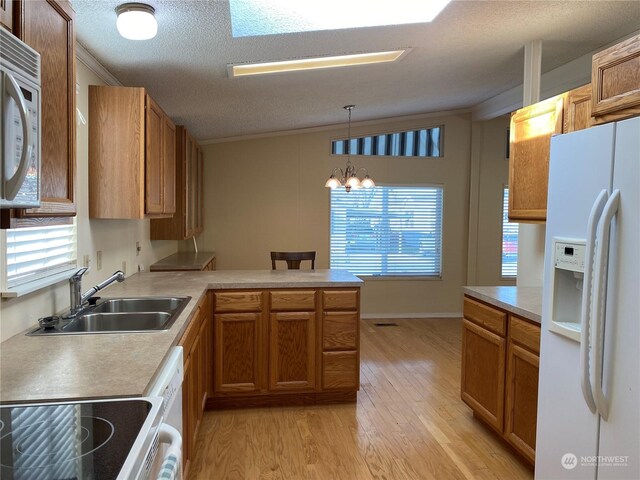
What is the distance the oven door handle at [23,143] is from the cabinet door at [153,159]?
5.84 ft

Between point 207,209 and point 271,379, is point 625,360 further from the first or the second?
point 207,209

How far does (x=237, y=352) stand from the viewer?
10.5 feet

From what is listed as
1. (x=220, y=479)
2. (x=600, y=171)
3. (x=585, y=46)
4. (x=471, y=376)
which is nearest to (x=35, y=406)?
(x=220, y=479)

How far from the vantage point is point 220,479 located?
237cm

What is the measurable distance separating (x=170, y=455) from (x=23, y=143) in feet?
2.73

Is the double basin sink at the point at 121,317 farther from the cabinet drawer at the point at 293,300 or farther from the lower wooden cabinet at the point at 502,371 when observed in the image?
the lower wooden cabinet at the point at 502,371

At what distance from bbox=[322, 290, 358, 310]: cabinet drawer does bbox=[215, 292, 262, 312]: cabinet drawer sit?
48 centimetres

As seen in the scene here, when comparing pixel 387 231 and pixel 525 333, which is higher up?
pixel 387 231

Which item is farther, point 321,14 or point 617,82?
point 321,14

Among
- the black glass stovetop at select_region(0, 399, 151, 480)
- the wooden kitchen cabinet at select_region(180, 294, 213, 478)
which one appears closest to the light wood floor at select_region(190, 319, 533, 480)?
the wooden kitchen cabinet at select_region(180, 294, 213, 478)

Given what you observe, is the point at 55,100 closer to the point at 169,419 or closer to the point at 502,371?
the point at 169,419

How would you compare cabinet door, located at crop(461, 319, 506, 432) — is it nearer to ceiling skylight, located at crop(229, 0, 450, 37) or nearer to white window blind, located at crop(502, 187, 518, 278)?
ceiling skylight, located at crop(229, 0, 450, 37)

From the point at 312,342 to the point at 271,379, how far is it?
39cm

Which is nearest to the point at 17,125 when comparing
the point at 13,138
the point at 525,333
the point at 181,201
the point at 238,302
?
the point at 13,138
